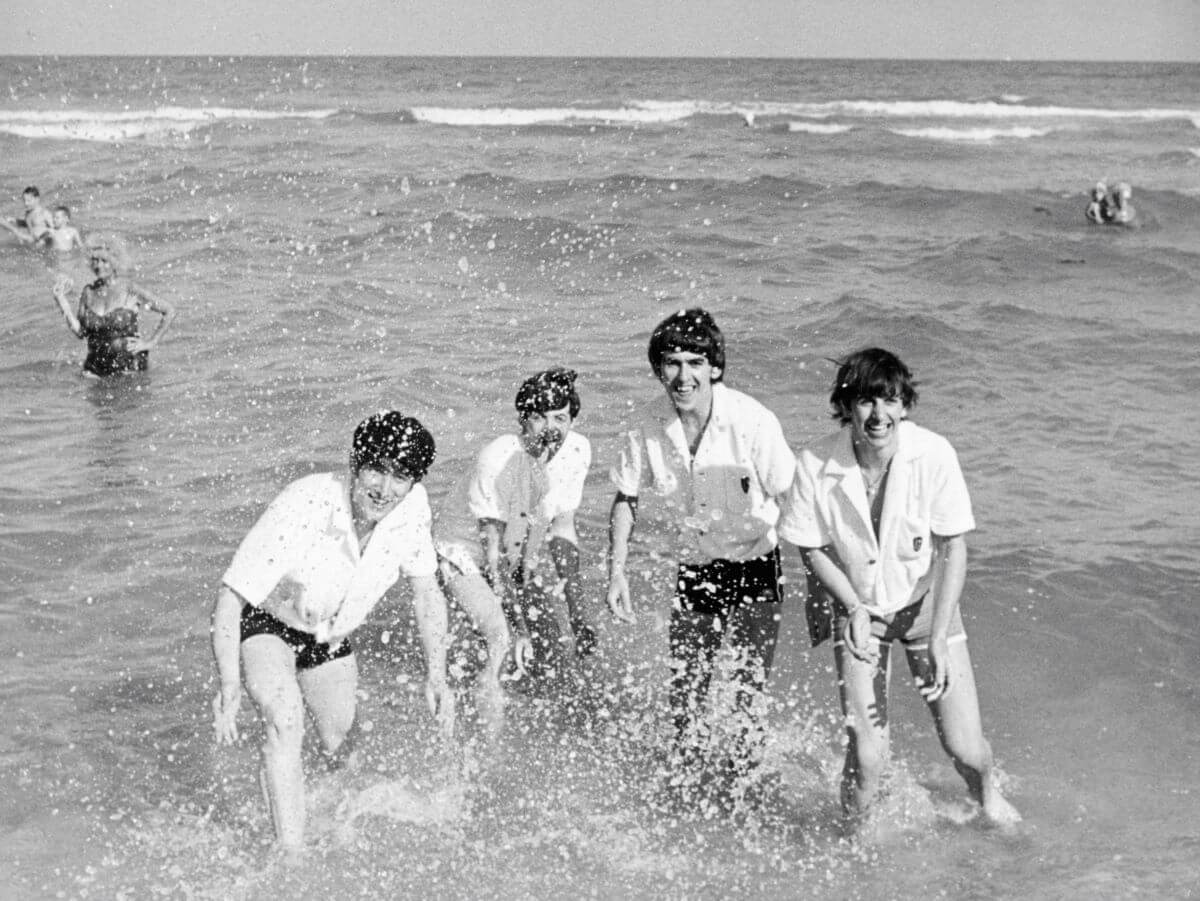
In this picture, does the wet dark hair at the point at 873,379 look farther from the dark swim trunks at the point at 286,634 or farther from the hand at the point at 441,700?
the dark swim trunks at the point at 286,634

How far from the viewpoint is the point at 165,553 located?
7.98 meters

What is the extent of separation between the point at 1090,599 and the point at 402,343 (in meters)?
7.28

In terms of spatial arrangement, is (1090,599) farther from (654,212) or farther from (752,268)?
(654,212)

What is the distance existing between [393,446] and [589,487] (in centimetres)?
480

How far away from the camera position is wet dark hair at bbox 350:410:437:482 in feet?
14.3

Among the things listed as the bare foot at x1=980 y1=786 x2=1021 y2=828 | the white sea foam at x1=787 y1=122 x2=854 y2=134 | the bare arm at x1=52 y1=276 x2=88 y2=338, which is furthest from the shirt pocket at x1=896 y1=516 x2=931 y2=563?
the white sea foam at x1=787 y1=122 x2=854 y2=134

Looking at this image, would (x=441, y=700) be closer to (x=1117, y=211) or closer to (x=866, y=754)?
(x=866, y=754)

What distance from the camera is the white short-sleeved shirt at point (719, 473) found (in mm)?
4906

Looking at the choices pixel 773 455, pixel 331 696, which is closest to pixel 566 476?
pixel 773 455

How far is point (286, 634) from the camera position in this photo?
470cm

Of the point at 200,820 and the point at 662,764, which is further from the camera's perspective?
the point at 662,764

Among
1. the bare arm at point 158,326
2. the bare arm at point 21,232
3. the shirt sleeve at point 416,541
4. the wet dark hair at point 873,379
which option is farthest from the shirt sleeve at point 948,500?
the bare arm at point 21,232

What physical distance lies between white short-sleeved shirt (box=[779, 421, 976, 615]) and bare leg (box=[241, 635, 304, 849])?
181cm

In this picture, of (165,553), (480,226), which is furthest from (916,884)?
(480,226)
